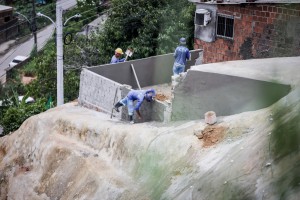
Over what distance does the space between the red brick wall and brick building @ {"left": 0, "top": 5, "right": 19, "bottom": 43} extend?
1015 inches

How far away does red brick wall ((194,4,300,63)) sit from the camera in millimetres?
14594

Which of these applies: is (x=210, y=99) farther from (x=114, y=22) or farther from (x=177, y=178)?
(x=114, y=22)

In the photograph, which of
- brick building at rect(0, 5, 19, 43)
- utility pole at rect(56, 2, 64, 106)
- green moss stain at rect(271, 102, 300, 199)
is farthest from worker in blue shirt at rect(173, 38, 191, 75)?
brick building at rect(0, 5, 19, 43)

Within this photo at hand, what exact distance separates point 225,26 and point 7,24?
26.8 meters

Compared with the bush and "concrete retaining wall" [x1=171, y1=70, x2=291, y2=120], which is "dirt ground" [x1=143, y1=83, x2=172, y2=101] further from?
the bush

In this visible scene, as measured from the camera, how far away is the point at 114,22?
72.3 ft

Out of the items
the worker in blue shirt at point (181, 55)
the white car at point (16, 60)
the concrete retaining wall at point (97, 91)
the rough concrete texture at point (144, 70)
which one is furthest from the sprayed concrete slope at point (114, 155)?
the white car at point (16, 60)

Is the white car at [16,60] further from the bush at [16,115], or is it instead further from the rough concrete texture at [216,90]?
the rough concrete texture at [216,90]

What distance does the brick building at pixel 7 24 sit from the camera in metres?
40.7

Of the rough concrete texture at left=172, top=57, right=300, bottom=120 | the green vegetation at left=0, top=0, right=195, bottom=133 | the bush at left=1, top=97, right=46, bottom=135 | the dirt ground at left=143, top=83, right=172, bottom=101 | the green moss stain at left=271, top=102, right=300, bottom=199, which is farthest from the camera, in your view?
the bush at left=1, top=97, right=46, bottom=135

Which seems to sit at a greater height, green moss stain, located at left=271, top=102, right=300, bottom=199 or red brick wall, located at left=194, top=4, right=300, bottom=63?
green moss stain, located at left=271, top=102, right=300, bottom=199

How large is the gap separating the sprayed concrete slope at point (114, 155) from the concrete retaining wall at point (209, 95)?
0.42 m

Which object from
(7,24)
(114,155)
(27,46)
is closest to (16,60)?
(27,46)

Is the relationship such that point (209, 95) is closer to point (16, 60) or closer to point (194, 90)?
point (194, 90)
